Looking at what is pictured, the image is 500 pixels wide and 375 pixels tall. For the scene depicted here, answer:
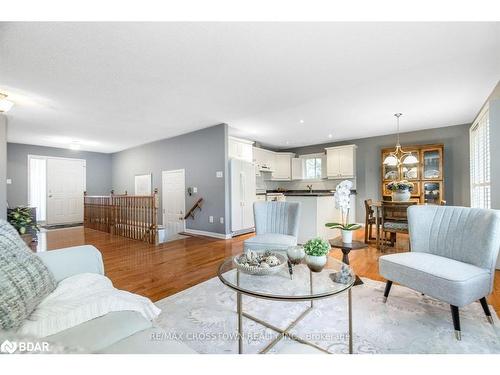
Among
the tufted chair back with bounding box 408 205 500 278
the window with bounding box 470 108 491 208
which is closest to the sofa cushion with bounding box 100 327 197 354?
the tufted chair back with bounding box 408 205 500 278

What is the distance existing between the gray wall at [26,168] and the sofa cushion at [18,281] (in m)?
7.45

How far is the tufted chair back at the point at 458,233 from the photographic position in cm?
172

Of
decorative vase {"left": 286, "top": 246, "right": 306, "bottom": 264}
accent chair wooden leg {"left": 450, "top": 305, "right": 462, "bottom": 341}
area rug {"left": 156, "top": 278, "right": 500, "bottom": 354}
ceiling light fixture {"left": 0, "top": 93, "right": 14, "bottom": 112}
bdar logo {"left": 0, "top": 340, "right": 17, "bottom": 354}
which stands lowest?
area rug {"left": 156, "top": 278, "right": 500, "bottom": 354}

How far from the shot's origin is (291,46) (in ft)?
7.39

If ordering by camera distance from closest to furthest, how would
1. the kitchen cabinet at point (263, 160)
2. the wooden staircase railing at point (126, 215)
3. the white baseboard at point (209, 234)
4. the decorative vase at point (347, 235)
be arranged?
1. the decorative vase at point (347, 235)
2. the wooden staircase railing at point (126, 215)
3. the white baseboard at point (209, 234)
4. the kitchen cabinet at point (263, 160)

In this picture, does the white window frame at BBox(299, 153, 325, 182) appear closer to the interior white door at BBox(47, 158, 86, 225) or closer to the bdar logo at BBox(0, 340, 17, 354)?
the bdar logo at BBox(0, 340, 17, 354)

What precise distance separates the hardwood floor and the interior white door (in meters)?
2.24

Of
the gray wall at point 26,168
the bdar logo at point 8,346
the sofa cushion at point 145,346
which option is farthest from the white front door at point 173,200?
the bdar logo at point 8,346

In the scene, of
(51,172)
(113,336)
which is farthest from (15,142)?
(113,336)

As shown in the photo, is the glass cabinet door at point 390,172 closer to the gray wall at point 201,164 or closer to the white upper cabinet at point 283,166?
the white upper cabinet at point 283,166

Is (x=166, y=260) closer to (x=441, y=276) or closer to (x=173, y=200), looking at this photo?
(x=173, y=200)

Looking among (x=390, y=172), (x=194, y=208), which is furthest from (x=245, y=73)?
(x=390, y=172)

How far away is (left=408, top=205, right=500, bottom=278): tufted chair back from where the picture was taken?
1716 millimetres

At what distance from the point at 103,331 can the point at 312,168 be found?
6.99 metres
